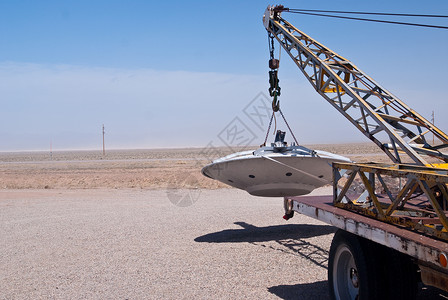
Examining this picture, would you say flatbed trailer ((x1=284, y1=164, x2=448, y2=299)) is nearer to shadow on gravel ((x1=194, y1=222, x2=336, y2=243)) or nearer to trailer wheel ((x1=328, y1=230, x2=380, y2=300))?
trailer wheel ((x1=328, y1=230, x2=380, y2=300))

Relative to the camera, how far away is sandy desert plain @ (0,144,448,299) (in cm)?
695

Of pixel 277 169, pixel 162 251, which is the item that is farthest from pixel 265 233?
pixel 162 251

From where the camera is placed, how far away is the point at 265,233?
1126 centimetres

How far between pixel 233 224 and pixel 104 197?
29.7ft

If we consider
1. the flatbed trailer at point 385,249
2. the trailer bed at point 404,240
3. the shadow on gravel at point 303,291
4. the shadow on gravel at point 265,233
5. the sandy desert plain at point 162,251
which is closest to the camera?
the trailer bed at point 404,240

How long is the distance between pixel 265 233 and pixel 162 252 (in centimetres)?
298

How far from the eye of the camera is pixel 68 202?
1781 cm

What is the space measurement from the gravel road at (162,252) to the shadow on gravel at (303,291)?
0.01 meters

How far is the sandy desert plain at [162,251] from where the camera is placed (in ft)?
22.8

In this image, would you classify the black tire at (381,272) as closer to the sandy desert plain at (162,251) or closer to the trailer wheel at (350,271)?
the trailer wheel at (350,271)

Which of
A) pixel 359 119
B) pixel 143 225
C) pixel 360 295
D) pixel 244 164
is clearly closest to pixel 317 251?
pixel 244 164

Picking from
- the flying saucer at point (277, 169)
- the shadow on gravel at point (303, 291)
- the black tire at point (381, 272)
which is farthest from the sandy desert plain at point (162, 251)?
the black tire at point (381, 272)

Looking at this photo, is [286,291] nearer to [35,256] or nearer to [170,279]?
[170,279]

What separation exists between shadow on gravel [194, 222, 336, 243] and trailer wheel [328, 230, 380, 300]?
4637 millimetres
